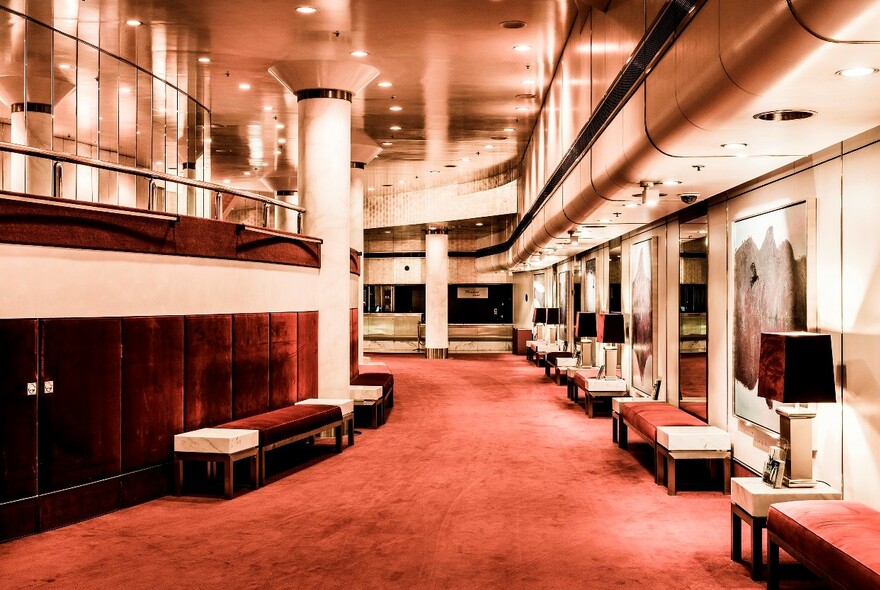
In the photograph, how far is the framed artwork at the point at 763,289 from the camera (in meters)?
5.74

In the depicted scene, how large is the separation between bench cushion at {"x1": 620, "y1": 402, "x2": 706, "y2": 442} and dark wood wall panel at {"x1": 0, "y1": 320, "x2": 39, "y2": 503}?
536 centimetres

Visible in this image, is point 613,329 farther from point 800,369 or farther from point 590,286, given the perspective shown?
point 800,369

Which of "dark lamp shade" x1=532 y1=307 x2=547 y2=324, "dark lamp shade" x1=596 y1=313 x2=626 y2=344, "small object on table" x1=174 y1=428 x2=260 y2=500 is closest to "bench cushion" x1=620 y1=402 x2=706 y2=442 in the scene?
"dark lamp shade" x1=596 y1=313 x2=626 y2=344

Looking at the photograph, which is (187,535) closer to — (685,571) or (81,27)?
(685,571)

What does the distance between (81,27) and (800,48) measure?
8876mm

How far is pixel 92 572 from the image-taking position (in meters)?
4.82

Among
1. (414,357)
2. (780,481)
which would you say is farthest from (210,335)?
(414,357)

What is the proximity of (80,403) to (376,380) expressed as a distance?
20.6 feet

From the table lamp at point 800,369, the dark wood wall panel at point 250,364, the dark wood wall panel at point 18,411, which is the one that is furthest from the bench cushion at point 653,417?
the dark wood wall panel at point 18,411

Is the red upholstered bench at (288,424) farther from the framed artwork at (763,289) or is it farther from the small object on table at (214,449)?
the framed artwork at (763,289)

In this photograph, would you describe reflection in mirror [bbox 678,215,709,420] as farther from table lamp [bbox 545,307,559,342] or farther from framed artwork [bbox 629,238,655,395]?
table lamp [bbox 545,307,559,342]

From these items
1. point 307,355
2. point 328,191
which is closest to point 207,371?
point 307,355

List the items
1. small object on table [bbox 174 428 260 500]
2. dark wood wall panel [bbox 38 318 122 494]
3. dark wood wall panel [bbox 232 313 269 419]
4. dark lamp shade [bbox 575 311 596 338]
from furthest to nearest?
dark lamp shade [bbox 575 311 596 338] → dark wood wall panel [bbox 232 313 269 419] → small object on table [bbox 174 428 260 500] → dark wood wall panel [bbox 38 318 122 494]

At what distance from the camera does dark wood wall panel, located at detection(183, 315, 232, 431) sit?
7.26 metres
